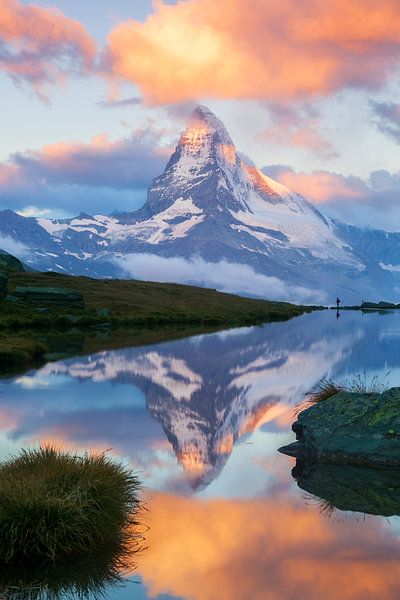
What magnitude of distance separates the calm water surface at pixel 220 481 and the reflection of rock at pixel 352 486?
64 millimetres

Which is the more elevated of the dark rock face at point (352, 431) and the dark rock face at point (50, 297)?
the dark rock face at point (50, 297)

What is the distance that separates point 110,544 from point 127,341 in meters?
51.6

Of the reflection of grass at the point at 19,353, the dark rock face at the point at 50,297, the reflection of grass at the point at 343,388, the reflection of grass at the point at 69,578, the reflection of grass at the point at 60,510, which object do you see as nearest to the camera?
the reflection of grass at the point at 69,578

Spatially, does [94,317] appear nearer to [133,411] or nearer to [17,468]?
[133,411]

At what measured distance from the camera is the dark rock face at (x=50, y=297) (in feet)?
330

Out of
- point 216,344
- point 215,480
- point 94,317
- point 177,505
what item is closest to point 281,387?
point 215,480

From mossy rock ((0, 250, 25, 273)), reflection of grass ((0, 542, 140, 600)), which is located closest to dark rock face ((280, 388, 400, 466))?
reflection of grass ((0, 542, 140, 600))

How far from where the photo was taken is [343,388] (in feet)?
88.6

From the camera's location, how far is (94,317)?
9362 centimetres

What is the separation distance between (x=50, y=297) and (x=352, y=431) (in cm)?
8628

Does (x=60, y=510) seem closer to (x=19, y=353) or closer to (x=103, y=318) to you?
(x=19, y=353)

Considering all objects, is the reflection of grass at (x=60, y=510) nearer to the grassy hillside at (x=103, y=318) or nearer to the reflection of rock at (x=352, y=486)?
the reflection of rock at (x=352, y=486)

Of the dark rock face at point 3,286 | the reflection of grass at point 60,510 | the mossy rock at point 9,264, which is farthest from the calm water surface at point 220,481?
the mossy rock at point 9,264

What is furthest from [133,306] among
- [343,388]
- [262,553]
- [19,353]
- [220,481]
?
[262,553]
